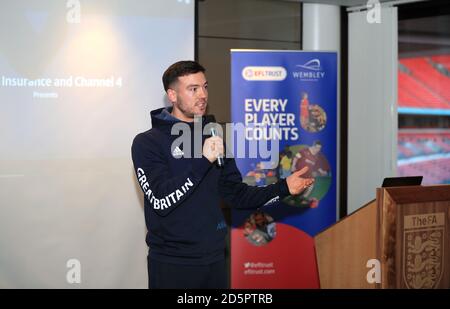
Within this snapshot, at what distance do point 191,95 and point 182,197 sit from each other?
0.53 meters

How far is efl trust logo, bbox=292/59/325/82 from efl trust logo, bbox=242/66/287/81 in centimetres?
11

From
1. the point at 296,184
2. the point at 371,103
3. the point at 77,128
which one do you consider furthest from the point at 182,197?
the point at 371,103

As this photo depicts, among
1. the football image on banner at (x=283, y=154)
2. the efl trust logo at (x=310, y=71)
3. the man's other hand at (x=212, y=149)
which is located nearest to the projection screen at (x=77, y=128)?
the football image on banner at (x=283, y=154)

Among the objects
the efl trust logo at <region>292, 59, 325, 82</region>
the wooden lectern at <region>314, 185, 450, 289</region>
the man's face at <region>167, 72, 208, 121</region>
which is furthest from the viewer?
the efl trust logo at <region>292, 59, 325, 82</region>

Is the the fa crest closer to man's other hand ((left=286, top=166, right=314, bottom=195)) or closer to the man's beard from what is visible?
man's other hand ((left=286, top=166, right=314, bottom=195))

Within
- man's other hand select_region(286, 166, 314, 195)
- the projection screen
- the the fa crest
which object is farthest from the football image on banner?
man's other hand select_region(286, 166, 314, 195)

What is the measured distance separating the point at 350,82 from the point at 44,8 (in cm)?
280

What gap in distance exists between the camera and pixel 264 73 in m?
4.89

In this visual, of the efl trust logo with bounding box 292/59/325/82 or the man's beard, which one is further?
the efl trust logo with bounding box 292/59/325/82

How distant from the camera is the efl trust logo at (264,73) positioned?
4.85m

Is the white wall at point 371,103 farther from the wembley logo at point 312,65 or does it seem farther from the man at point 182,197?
the man at point 182,197

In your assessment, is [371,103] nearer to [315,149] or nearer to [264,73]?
[315,149]

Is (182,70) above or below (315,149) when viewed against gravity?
above

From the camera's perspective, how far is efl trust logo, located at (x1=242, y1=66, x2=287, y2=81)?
4.85 meters
